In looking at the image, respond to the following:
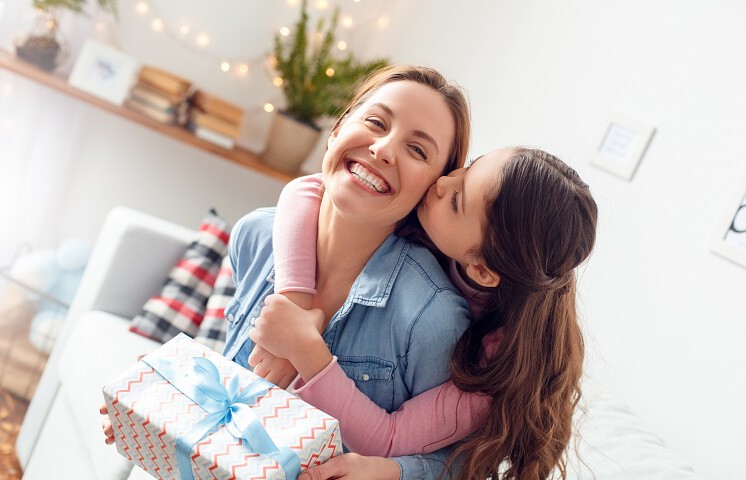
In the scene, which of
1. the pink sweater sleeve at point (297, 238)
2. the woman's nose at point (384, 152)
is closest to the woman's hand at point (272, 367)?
the pink sweater sleeve at point (297, 238)

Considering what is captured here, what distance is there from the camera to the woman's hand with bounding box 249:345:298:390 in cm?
125

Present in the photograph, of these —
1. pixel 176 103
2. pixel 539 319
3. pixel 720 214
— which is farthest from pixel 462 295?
pixel 176 103

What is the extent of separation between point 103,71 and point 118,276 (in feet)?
3.22

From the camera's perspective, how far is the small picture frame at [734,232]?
1.74 m

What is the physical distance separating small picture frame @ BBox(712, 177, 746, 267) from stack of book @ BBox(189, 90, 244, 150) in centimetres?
180

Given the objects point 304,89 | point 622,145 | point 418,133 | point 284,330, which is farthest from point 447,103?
point 304,89

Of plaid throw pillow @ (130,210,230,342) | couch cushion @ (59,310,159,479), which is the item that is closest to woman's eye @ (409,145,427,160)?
couch cushion @ (59,310,159,479)

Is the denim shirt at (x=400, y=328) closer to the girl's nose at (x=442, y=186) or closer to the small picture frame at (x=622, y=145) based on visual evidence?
the girl's nose at (x=442, y=186)

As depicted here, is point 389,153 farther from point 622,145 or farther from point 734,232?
point 622,145

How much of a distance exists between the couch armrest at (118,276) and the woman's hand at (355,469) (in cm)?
130

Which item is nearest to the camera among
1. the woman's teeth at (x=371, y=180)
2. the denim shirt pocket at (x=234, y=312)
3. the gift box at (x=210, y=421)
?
the gift box at (x=210, y=421)

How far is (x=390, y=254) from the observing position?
132 centimetres

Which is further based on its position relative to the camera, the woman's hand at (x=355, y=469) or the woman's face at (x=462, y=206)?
the woman's face at (x=462, y=206)

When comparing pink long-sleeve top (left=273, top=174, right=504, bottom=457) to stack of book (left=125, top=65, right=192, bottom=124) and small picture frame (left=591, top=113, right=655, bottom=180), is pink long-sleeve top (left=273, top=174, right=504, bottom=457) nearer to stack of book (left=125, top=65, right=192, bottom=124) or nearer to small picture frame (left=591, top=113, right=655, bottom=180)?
small picture frame (left=591, top=113, right=655, bottom=180)
